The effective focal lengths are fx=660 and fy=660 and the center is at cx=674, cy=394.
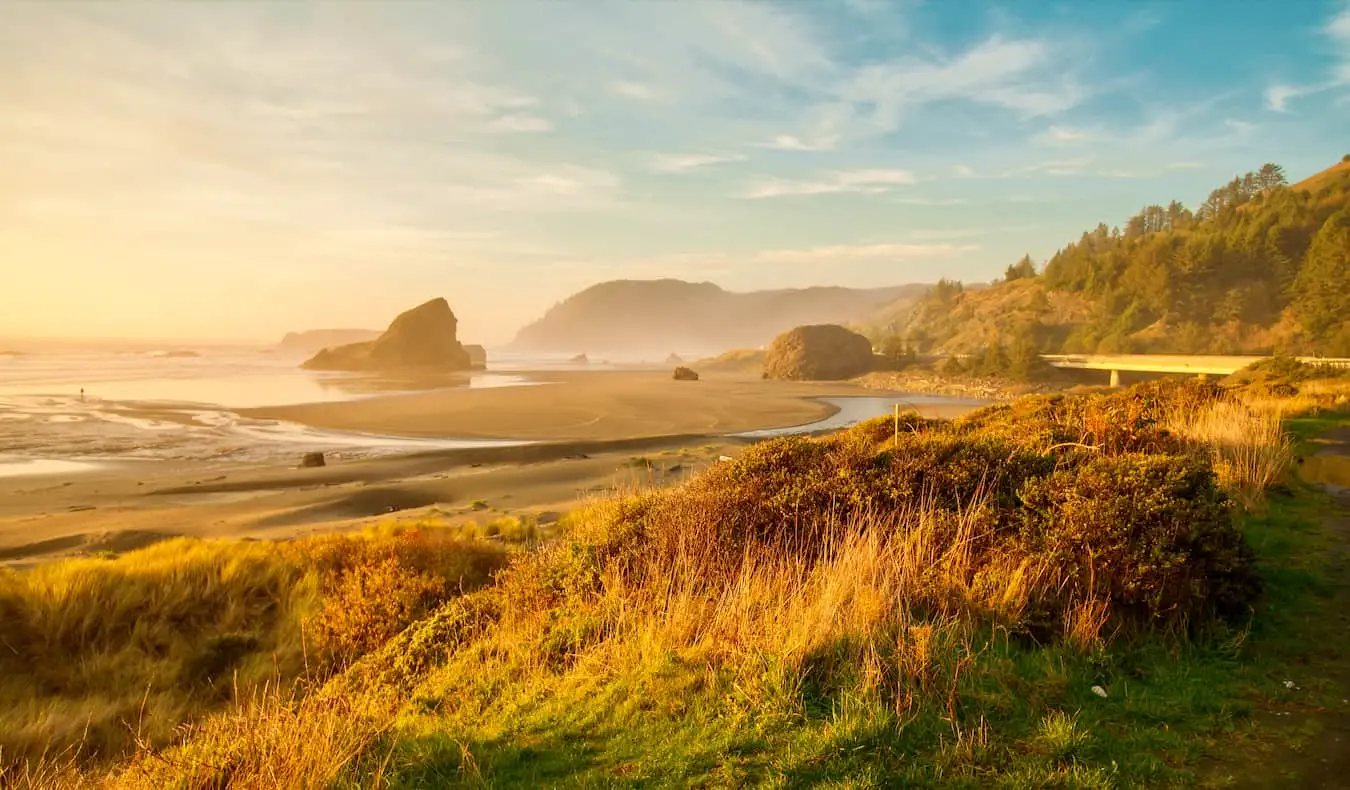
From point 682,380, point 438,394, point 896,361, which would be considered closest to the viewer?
point 438,394

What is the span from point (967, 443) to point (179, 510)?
59.7 ft

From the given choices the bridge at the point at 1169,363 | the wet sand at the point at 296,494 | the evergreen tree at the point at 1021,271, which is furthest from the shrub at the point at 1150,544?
the evergreen tree at the point at 1021,271

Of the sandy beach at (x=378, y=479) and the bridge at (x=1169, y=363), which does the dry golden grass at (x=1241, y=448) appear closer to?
the sandy beach at (x=378, y=479)

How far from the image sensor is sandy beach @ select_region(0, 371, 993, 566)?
15.1 metres

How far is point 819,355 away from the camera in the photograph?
263ft

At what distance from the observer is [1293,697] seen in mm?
4695

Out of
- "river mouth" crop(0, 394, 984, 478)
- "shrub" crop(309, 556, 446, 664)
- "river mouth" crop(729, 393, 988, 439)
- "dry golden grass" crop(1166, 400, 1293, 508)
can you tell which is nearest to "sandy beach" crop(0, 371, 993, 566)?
"river mouth" crop(0, 394, 984, 478)

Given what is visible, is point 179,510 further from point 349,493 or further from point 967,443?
point 967,443

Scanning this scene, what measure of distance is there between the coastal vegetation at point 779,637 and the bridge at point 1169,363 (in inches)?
1612

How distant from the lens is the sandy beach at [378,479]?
1510 centimetres

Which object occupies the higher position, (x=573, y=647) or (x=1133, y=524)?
(x=1133, y=524)

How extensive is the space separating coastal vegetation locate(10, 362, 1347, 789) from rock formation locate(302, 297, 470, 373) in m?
78.6

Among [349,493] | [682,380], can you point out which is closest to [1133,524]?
[349,493]

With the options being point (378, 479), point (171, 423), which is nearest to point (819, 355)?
point (171, 423)
